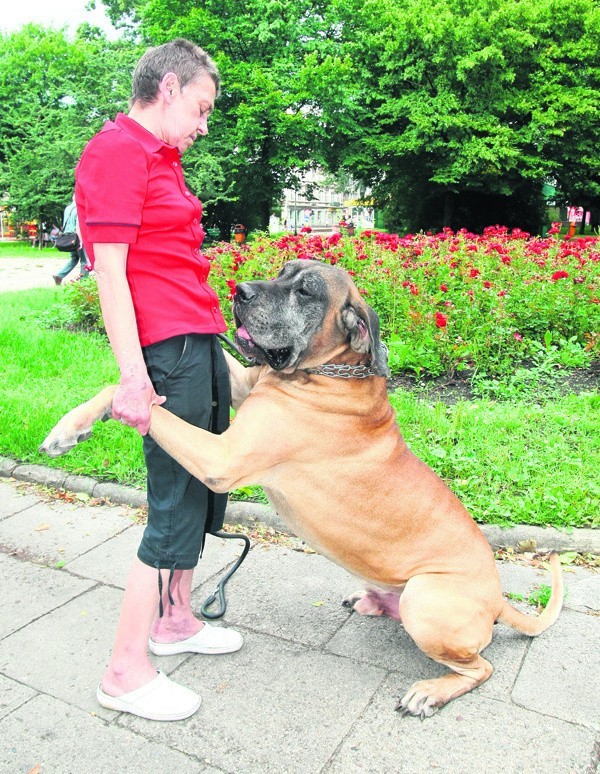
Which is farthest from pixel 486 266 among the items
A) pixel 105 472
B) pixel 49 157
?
pixel 49 157

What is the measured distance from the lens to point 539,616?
9.40 ft

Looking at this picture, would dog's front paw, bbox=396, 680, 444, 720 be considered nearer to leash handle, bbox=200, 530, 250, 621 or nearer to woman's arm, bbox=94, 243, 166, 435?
leash handle, bbox=200, 530, 250, 621

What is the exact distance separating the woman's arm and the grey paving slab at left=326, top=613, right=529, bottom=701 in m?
1.47

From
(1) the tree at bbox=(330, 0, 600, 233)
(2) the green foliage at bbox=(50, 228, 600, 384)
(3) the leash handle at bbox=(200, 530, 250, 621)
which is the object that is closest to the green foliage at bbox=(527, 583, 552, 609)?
(3) the leash handle at bbox=(200, 530, 250, 621)

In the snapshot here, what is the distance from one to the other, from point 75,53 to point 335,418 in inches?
1765

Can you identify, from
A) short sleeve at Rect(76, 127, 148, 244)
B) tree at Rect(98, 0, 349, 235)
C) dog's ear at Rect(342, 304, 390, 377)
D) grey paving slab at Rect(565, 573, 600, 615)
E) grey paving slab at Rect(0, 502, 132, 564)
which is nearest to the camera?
short sleeve at Rect(76, 127, 148, 244)

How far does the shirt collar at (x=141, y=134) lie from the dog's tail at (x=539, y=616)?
7.33 feet

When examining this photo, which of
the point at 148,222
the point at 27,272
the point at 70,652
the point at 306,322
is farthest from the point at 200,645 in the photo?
the point at 27,272

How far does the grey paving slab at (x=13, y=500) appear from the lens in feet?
14.3

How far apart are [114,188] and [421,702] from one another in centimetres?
217

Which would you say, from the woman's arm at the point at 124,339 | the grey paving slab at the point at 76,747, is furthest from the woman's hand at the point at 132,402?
the grey paving slab at the point at 76,747

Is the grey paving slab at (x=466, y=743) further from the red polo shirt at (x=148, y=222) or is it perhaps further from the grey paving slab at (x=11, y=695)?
the red polo shirt at (x=148, y=222)

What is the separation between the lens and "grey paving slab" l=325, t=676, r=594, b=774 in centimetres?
221

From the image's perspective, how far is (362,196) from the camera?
123 feet
